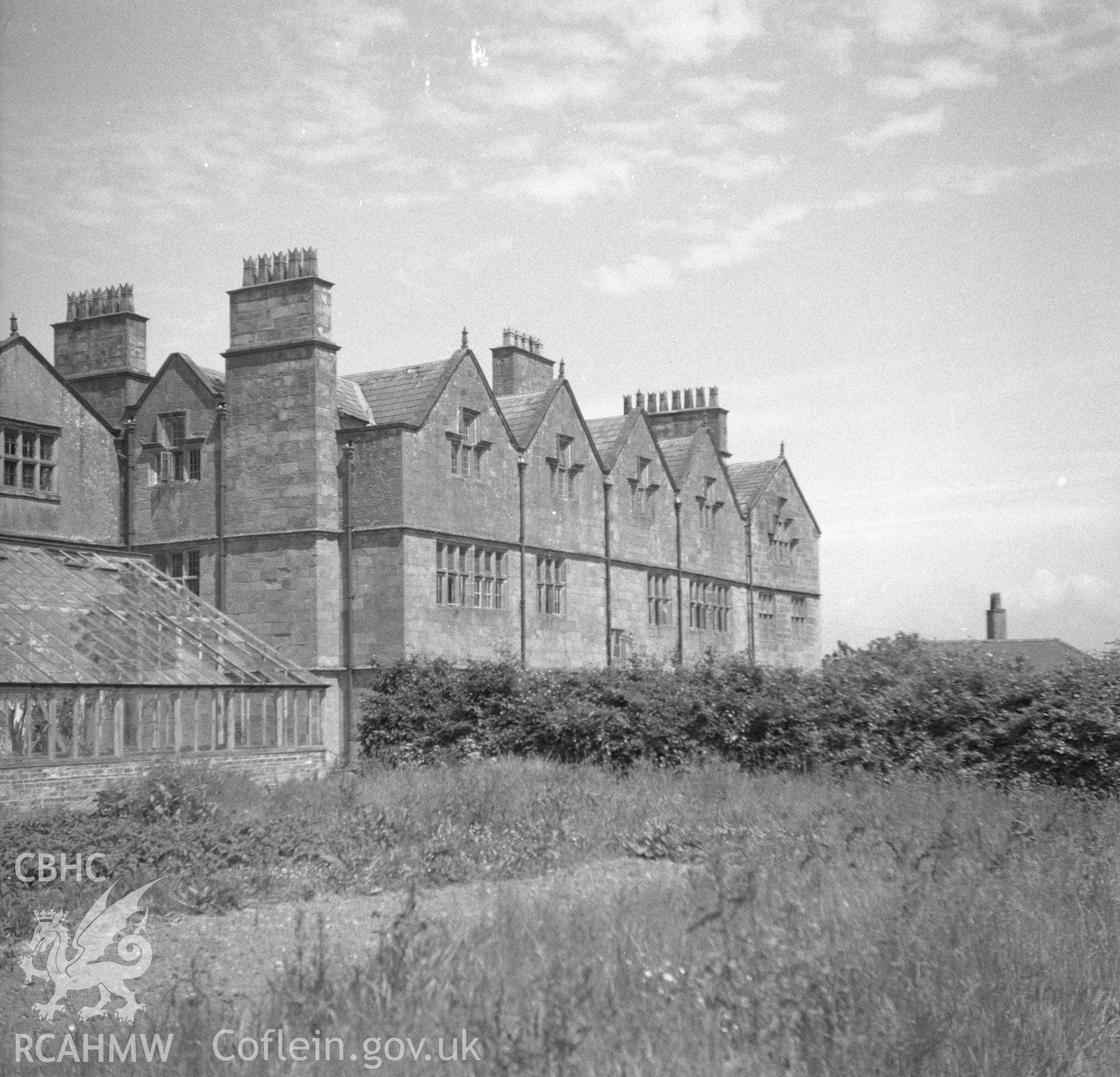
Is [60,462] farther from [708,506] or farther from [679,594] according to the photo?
[708,506]

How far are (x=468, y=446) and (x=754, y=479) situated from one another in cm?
1621

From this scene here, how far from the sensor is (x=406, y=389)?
102 feet

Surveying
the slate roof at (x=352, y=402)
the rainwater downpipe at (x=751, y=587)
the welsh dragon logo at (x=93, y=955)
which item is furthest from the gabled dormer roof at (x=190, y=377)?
the welsh dragon logo at (x=93, y=955)

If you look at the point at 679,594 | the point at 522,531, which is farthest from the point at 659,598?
the point at 522,531

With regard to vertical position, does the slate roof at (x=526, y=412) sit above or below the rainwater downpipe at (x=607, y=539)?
above

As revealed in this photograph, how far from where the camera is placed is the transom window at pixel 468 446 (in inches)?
Result: 1210

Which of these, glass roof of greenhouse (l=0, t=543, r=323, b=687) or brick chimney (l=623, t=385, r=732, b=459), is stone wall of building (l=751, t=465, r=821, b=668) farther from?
glass roof of greenhouse (l=0, t=543, r=323, b=687)

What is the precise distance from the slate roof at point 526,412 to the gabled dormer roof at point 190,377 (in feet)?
21.1

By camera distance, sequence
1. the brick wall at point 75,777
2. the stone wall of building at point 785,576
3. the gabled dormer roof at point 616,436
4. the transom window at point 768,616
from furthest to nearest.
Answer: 1. the stone wall of building at point 785,576
2. the transom window at point 768,616
3. the gabled dormer roof at point 616,436
4. the brick wall at point 75,777

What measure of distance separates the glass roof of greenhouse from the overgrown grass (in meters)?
8.15

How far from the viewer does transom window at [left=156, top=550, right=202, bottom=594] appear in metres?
30.0

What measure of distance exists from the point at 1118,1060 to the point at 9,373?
2574 centimetres

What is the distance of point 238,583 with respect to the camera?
2934 cm

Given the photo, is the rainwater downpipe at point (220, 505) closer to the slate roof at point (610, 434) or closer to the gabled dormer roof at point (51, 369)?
the gabled dormer roof at point (51, 369)
